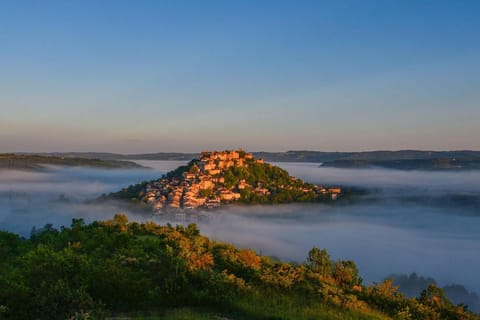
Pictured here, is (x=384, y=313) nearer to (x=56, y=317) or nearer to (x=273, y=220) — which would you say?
(x=56, y=317)

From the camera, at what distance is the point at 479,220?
16300cm

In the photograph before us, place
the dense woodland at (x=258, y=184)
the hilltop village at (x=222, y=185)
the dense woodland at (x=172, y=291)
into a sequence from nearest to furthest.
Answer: the dense woodland at (x=172, y=291) → the hilltop village at (x=222, y=185) → the dense woodland at (x=258, y=184)

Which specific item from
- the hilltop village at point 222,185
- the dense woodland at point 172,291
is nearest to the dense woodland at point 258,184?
the hilltop village at point 222,185

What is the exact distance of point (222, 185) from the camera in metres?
114

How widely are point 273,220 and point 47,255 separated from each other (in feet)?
427

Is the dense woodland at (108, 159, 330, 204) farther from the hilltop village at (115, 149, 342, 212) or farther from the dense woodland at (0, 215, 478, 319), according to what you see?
the dense woodland at (0, 215, 478, 319)

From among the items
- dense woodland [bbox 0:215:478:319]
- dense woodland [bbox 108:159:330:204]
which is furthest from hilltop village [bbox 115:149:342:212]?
dense woodland [bbox 0:215:478:319]

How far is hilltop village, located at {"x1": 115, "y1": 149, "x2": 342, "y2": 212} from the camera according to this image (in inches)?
3942

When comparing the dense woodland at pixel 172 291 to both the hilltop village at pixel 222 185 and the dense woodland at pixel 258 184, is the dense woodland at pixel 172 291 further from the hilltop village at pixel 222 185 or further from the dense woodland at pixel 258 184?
the dense woodland at pixel 258 184

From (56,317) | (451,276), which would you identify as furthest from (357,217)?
(56,317)

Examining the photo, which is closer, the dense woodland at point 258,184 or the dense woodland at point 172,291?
the dense woodland at point 172,291

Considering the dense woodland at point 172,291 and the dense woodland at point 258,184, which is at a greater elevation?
the dense woodland at point 172,291

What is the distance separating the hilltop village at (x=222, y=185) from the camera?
100125 millimetres

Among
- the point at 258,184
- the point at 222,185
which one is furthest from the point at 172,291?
the point at 258,184
